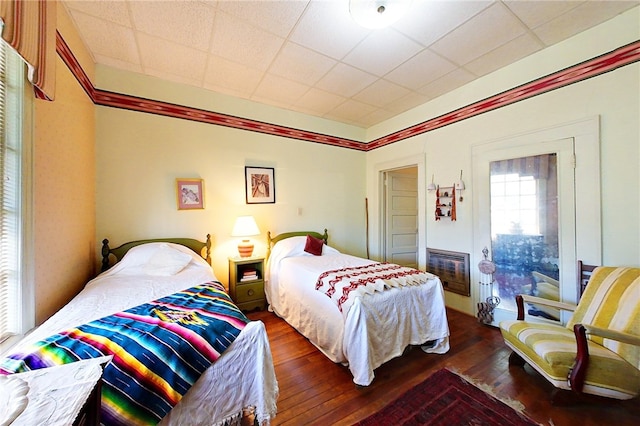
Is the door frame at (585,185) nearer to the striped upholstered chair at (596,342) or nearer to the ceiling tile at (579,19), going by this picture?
the striped upholstered chair at (596,342)

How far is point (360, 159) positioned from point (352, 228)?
1.30 meters

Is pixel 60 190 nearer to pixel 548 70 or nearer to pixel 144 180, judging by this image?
pixel 144 180

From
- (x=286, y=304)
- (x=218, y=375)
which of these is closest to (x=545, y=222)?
(x=286, y=304)

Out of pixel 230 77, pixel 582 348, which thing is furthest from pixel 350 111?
pixel 582 348

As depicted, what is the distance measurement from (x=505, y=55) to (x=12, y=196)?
4096 millimetres

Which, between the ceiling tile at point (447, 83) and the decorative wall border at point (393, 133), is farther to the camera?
the ceiling tile at point (447, 83)

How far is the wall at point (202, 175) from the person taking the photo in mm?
2629

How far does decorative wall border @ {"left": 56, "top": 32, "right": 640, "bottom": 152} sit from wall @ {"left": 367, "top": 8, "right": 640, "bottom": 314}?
6cm

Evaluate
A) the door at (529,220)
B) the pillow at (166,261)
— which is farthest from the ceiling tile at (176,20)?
the door at (529,220)

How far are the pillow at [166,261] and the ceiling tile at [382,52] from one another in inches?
106

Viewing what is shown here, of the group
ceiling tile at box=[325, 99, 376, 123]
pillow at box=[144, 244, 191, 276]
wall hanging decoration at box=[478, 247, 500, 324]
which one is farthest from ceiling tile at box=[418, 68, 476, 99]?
pillow at box=[144, 244, 191, 276]

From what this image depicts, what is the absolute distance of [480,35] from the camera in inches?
85.1

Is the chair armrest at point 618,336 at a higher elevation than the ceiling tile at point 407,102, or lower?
lower

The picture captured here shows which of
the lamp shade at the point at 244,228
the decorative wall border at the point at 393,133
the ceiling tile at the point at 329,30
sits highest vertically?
the ceiling tile at the point at 329,30
